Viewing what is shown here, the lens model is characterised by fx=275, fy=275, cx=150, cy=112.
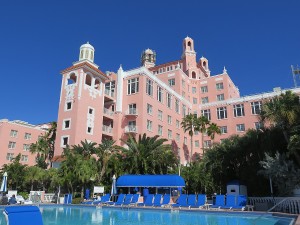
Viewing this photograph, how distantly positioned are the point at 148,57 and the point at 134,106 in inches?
1852

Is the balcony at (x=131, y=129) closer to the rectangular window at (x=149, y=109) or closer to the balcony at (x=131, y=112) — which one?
the balcony at (x=131, y=112)

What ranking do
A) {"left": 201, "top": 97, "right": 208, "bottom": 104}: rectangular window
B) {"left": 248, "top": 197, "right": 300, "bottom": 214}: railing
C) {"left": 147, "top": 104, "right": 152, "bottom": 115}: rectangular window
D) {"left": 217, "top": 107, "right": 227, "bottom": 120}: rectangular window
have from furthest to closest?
1. {"left": 201, "top": 97, "right": 208, "bottom": 104}: rectangular window
2. {"left": 217, "top": 107, "right": 227, "bottom": 120}: rectangular window
3. {"left": 147, "top": 104, "right": 152, "bottom": 115}: rectangular window
4. {"left": 248, "top": 197, "right": 300, "bottom": 214}: railing

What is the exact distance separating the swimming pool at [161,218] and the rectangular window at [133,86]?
2024 cm

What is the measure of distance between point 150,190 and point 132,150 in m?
4.85

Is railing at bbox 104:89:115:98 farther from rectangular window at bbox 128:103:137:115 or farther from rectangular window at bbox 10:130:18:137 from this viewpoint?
rectangular window at bbox 10:130:18:137

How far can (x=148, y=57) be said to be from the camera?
84.1 meters

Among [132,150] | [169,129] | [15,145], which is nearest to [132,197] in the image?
[132,150]

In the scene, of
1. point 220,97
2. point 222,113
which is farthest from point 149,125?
point 220,97

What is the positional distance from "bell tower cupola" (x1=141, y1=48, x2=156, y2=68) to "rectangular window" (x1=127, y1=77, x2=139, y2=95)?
4202cm

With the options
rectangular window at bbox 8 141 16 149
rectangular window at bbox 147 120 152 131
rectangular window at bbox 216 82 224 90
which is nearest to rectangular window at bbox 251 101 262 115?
rectangular window at bbox 216 82 224 90

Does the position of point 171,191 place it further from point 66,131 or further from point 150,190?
point 66,131

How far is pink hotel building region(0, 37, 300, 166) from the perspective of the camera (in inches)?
1413

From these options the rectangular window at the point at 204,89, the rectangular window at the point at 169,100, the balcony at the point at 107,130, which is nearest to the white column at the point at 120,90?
the balcony at the point at 107,130

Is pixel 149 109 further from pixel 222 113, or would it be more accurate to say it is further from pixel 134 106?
pixel 222 113
